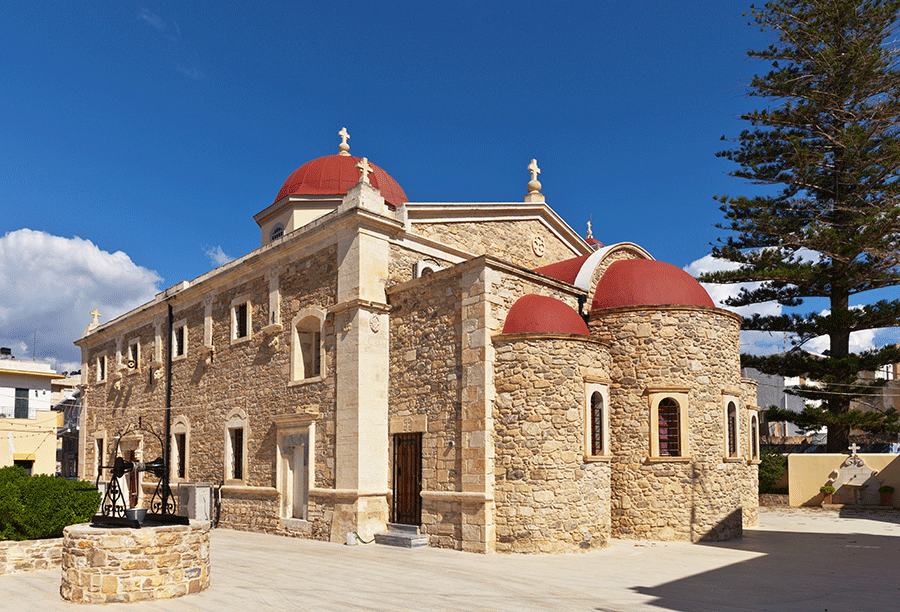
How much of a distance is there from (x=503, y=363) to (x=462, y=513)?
2.76 meters

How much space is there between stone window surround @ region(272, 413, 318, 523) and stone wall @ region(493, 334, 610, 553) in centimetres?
446

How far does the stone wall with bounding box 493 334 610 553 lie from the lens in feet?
39.4

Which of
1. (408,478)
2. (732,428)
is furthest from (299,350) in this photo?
(732,428)

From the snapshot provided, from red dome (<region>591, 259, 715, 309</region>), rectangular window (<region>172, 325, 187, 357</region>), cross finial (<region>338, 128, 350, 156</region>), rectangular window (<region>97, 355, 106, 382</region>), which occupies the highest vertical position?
cross finial (<region>338, 128, 350, 156</region>)

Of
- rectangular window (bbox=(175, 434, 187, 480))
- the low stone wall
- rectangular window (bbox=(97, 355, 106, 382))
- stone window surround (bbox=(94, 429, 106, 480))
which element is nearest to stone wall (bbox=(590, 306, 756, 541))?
the low stone wall

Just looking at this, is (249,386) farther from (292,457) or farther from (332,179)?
(332,179)

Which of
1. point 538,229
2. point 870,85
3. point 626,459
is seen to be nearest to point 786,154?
point 870,85

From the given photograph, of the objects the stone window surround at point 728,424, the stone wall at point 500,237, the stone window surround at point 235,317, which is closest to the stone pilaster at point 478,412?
the stone wall at point 500,237

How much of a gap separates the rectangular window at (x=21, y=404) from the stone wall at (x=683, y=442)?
3056 cm

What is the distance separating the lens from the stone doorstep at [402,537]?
12.8m

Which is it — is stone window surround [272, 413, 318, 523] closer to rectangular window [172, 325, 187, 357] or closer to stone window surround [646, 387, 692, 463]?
rectangular window [172, 325, 187, 357]

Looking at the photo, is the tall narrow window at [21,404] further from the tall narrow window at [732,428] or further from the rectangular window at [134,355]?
the tall narrow window at [732,428]

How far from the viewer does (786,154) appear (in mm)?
24953

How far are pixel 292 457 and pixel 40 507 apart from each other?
18.9 ft
